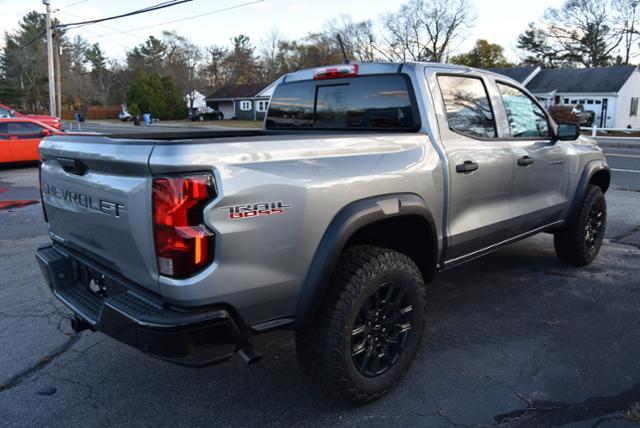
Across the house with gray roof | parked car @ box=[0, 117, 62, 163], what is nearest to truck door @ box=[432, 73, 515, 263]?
parked car @ box=[0, 117, 62, 163]

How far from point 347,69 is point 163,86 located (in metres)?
62.5

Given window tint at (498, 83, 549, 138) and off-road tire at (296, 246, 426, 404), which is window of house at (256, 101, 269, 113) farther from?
off-road tire at (296, 246, 426, 404)

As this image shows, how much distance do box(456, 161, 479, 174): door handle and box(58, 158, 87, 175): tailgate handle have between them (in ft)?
7.33

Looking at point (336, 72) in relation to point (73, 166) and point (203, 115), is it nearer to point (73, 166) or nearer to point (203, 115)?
point (73, 166)

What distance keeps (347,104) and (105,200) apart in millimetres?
2023

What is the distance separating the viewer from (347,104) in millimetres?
3895

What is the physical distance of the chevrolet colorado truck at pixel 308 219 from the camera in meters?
2.22

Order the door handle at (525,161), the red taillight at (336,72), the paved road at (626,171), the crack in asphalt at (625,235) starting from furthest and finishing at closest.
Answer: the paved road at (626,171) → the crack in asphalt at (625,235) → the door handle at (525,161) → the red taillight at (336,72)

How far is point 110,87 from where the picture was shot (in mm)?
81000

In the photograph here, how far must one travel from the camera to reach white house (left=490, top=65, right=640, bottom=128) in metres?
39.0

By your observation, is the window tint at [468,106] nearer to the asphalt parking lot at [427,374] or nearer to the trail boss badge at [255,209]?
the asphalt parking lot at [427,374]

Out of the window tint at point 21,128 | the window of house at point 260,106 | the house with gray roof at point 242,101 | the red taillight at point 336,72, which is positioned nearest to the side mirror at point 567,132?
the red taillight at point 336,72

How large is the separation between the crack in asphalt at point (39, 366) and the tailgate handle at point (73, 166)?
138 centimetres

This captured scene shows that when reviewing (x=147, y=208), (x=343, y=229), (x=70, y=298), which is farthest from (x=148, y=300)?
(x=343, y=229)
